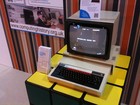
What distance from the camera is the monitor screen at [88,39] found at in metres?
1.16

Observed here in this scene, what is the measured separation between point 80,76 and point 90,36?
304 millimetres

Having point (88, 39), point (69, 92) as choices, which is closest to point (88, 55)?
point (88, 39)

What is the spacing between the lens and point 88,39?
121 centimetres

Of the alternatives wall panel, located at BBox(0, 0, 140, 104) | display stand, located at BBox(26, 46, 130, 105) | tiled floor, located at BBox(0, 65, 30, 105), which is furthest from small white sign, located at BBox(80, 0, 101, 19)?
tiled floor, located at BBox(0, 65, 30, 105)

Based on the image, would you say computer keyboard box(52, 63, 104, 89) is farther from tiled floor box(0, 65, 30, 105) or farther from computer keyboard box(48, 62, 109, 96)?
tiled floor box(0, 65, 30, 105)

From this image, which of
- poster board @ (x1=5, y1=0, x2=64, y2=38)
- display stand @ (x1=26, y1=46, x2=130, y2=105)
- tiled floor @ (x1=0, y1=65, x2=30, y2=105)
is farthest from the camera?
tiled floor @ (x1=0, y1=65, x2=30, y2=105)

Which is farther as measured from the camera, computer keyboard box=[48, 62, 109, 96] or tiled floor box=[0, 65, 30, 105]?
tiled floor box=[0, 65, 30, 105]

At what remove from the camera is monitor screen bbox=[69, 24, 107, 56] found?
116 centimetres

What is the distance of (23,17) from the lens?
74.5 inches

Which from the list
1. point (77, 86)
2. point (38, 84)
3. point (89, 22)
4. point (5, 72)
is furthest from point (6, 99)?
point (89, 22)

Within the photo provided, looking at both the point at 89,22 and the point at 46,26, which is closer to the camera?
the point at 89,22

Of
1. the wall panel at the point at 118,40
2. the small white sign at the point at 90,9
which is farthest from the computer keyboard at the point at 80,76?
the wall panel at the point at 118,40

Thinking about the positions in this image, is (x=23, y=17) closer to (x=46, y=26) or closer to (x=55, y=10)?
(x=46, y=26)

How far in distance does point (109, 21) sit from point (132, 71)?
75cm
